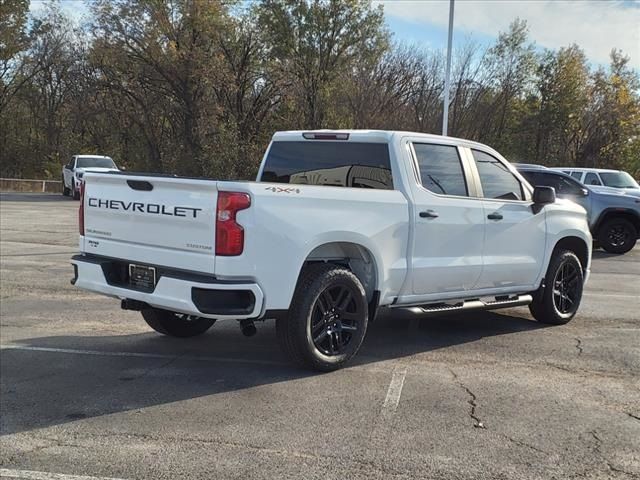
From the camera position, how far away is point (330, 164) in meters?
6.05

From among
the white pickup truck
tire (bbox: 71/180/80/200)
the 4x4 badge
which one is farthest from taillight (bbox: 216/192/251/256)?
tire (bbox: 71/180/80/200)

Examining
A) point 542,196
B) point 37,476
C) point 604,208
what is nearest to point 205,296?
point 37,476

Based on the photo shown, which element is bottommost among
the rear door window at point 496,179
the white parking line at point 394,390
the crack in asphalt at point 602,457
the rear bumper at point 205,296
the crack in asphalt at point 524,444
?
the white parking line at point 394,390

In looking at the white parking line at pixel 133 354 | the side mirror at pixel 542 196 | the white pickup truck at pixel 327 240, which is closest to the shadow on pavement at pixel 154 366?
the white parking line at pixel 133 354

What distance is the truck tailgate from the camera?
4.59 metres

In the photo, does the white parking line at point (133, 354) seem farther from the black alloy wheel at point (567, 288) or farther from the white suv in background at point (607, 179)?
the white suv in background at point (607, 179)

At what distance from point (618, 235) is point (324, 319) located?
11.9 meters

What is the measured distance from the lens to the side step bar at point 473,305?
5.81m

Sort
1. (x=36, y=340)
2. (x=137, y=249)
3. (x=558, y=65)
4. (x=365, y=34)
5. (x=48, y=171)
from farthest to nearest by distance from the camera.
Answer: (x=48, y=171) < (x=558, y=65) < (x=365, y=34) < (x=36, y=340) < (x=137, y=249)

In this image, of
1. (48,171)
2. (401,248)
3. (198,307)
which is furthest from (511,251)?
(48,171)

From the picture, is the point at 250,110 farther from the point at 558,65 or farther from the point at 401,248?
the point at 401,248

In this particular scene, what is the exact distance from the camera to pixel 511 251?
21.5 feet

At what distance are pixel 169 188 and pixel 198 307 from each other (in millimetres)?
940

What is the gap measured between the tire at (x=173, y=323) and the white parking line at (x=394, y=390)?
6.47ft
